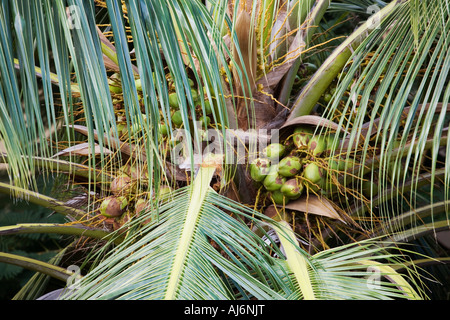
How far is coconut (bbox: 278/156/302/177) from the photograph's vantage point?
1023mm

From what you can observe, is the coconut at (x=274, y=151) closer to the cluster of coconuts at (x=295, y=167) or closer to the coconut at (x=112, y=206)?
the cluster of coconuts at (x=295, y=167)

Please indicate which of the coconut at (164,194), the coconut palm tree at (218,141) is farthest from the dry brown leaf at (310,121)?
the coconut at (164,194)

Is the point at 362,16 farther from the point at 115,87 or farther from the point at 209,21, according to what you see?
the point at 209,21

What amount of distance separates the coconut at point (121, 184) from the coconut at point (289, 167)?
0.38m

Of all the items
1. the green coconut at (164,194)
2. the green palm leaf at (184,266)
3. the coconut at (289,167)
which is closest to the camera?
the green palm leaf at (184,266)

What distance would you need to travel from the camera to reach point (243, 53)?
1024 millimetres

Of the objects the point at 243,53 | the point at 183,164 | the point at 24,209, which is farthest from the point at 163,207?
the point at 24,209

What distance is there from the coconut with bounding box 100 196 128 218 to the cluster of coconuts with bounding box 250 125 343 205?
33 cm

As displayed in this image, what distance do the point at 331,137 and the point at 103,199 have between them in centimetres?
60

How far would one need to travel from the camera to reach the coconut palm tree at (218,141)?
69 cm

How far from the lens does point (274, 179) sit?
1028 millimetres

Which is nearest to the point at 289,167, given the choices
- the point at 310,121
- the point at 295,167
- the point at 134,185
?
the point at 295,167

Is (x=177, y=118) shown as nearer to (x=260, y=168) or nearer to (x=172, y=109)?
(x=172, y=109)
